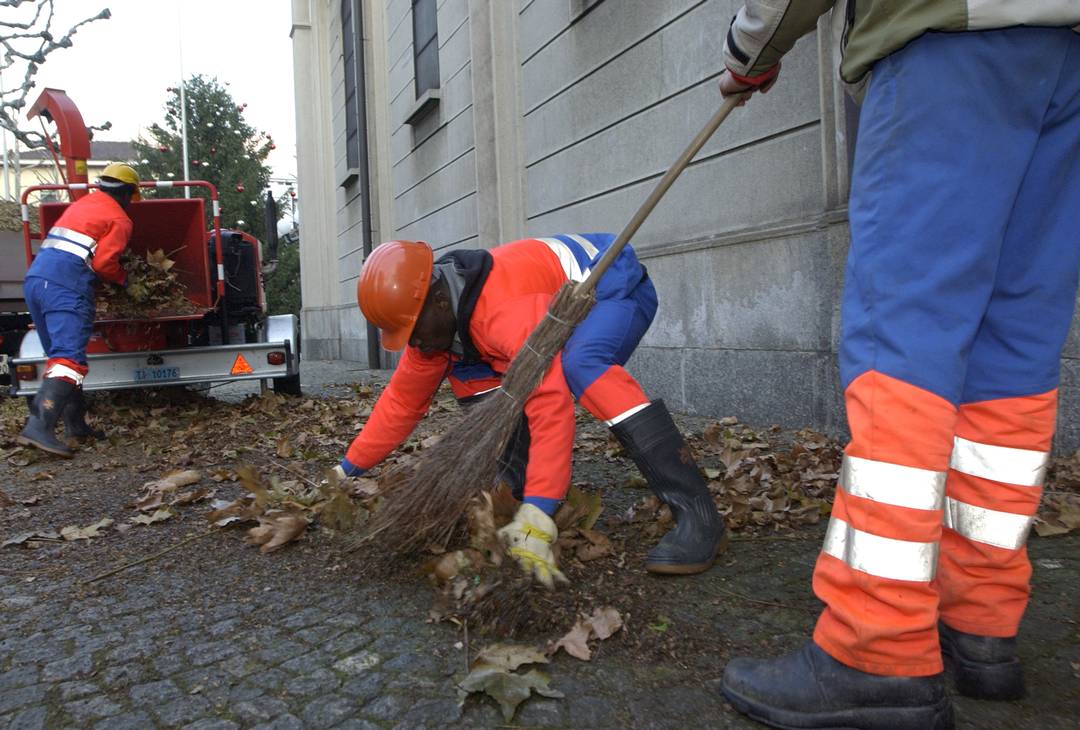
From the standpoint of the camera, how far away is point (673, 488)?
2.42 meters

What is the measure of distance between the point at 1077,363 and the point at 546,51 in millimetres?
5396

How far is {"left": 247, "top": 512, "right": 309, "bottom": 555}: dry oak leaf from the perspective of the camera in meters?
2.80

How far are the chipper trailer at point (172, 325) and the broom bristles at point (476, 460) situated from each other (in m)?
4.67

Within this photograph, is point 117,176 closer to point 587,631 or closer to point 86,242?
point 86,242

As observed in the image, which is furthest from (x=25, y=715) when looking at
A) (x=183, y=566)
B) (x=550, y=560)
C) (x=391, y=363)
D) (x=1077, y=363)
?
(x=391, y=363)

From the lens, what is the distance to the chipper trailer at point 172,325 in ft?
21.0

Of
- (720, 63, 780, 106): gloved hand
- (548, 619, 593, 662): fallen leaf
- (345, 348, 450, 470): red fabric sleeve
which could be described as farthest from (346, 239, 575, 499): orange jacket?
(720, 63, 780, 106): gloved hand

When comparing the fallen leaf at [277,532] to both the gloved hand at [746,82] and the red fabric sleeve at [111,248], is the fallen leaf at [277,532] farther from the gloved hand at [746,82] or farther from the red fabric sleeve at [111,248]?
the red fabric sleeve at [111,248]

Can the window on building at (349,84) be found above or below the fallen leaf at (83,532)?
above

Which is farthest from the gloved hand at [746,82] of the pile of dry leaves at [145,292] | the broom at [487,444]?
the pile of dry leaves at [145,292]

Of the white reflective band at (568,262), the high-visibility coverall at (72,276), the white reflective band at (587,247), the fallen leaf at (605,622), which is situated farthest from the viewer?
the high-visibility coverall at (72,276)

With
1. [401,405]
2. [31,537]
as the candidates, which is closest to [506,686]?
[401,405]

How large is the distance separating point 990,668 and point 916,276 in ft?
2.65

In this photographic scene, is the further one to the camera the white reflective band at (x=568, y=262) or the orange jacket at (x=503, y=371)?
the white reflective band at (x=568, y=262)
